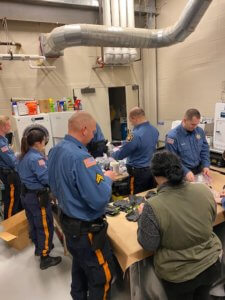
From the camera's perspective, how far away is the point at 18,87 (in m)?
4.09

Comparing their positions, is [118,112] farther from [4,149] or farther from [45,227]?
[45,227]

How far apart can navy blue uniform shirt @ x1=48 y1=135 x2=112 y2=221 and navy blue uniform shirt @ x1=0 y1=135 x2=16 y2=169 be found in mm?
1720

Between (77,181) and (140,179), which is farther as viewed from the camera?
(140,179)

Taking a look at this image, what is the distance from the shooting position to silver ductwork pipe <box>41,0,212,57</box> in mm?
3137

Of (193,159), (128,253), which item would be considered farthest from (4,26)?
(128,253)

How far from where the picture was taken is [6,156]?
3010 mm

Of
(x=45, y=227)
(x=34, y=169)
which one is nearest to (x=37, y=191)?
(x=34, y=169)

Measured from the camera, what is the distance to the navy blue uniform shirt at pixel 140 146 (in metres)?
2.61

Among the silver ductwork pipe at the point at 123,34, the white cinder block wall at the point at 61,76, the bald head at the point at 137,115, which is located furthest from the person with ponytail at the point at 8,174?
the bald head at the point at 137,115

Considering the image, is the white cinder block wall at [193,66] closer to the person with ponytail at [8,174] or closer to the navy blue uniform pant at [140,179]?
the navy blue uniform pant at [140,179]

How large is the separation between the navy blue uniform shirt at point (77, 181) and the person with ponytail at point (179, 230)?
30 centimetres

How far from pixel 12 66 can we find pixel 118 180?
2.74m

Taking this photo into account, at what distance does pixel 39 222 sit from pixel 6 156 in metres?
1.08

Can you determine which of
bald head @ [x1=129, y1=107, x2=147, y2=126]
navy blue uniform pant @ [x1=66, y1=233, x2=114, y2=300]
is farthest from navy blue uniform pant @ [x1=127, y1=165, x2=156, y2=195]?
navy blue uniform pant @ [x1=66, y1=233, x2=114, y2=300]
